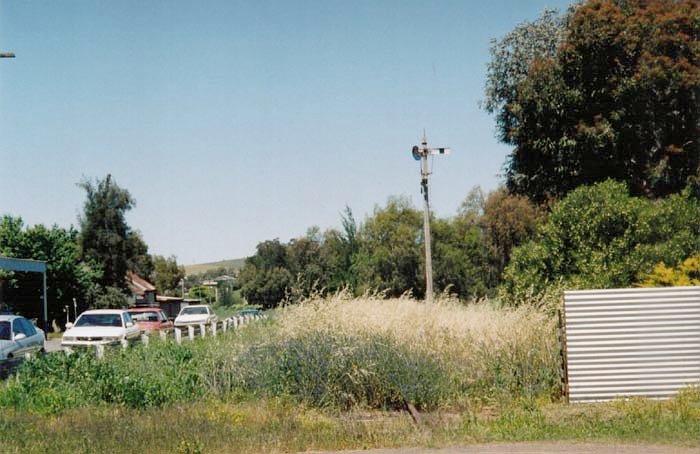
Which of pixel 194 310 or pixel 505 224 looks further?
pixel 505 224

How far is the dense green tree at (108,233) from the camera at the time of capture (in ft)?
209

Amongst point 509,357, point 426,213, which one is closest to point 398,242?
point 426,213

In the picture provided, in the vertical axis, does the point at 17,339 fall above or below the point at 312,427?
above

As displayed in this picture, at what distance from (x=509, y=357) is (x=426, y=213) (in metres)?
11.7

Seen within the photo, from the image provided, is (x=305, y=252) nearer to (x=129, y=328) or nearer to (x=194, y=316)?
(x=194, y=316)

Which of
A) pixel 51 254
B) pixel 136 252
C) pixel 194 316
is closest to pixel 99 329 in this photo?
pixel 194 316

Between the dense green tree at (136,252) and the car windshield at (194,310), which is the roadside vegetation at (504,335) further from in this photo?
the dense green tree at (136,252)

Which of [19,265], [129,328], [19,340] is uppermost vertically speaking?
[19,265]

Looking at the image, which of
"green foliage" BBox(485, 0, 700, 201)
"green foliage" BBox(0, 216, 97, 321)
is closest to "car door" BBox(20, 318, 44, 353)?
"green foliage" BBox(485, 0, 700, 201)

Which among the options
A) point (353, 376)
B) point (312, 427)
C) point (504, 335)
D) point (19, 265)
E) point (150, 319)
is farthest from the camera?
point (19, 265)

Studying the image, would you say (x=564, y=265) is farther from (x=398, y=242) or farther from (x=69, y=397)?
(x=398, y=242)

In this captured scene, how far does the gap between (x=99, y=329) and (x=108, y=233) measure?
41.4 metres

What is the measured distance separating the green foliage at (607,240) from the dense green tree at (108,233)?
1895 inches

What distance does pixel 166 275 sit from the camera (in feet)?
359
